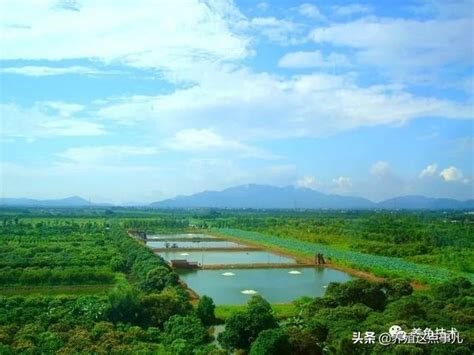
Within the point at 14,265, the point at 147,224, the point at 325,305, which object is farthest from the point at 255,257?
the point at 147,224

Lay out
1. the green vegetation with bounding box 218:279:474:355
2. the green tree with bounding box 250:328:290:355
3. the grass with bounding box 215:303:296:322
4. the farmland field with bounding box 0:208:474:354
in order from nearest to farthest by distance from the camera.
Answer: the green vegetation with bounding box 218:279:474:355 < the green tree with bounding box 250:328:290:355 < the farmland field with bounding box 0:208:474:354 < the grass with bounding box 215:303:296:322

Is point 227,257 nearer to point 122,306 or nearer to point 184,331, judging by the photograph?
point 122,306

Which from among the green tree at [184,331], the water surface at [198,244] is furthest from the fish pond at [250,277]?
the green tree at [184,331]

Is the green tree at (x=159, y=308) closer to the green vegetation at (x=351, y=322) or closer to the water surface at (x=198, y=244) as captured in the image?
the green vegetation at (x=351, y=322)

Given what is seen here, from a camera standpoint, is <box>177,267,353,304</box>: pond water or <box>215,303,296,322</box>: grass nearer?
<box>215,303,296,322</box>: grass

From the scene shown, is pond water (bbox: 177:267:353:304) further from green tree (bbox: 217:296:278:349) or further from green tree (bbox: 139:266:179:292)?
green tree (bbox: 217:296:278:349)

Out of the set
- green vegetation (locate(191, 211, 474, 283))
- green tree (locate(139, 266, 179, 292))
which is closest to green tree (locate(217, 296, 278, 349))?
green tree (locate(139, 266, 179, 292))
